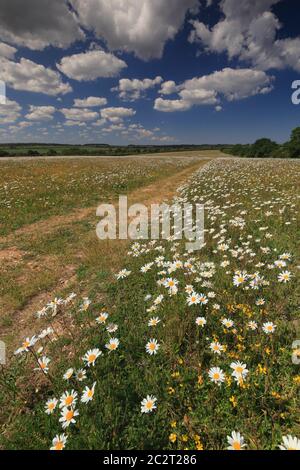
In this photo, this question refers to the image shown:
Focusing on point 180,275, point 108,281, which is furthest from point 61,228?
point 180,275

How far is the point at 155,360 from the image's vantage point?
322 cm

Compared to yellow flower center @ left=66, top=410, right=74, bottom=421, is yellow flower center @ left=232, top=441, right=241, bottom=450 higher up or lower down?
higher up

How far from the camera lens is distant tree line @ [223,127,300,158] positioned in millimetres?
65375

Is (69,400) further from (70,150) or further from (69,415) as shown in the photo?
(70,150)

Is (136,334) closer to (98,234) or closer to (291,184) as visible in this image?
(98,234)

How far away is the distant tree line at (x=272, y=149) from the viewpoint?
6538cm

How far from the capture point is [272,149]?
80375 mm

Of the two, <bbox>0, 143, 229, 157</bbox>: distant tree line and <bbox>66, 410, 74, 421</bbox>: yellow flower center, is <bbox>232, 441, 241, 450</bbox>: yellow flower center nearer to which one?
<bbox>66, 410, 74, 421</bbox>: yellow flower center

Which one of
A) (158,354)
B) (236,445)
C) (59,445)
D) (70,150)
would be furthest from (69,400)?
(70,150)

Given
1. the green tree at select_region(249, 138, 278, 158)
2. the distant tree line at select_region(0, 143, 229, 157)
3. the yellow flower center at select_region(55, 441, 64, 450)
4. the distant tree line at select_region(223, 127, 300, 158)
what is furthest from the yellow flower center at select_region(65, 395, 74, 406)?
the distant tree line at select_region(0, 143, 229, 157)

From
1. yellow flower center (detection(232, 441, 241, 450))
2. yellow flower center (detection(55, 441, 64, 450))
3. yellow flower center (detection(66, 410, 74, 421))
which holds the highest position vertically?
yellow flower center (detection(232, 441, 241, 450))

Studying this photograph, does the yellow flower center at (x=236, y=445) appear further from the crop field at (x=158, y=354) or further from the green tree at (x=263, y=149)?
the green tree at (x=263, y=149)

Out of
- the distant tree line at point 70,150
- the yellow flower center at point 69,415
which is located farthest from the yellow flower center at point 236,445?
the distant tree line at point 70,150

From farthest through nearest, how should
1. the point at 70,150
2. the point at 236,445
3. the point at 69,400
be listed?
the point at 70,150 → the point at 69,400 → the point at 236,445
